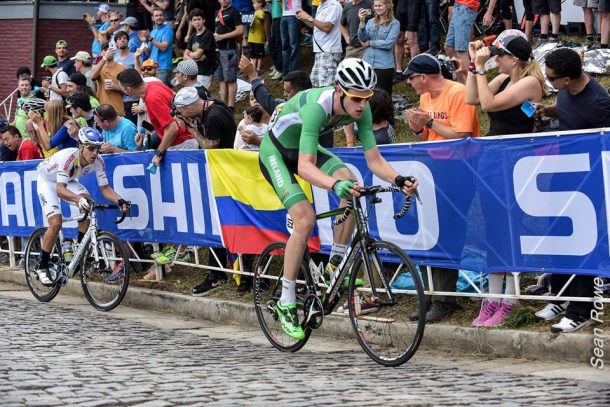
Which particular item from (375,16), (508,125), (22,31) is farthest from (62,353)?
(22,31)

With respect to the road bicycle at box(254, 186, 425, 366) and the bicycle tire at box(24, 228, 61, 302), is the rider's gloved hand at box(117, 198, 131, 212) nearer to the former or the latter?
the bicycle tire at box(24, 228, 61, 302)

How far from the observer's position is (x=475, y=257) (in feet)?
30.5

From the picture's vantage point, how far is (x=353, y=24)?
54.1 ft

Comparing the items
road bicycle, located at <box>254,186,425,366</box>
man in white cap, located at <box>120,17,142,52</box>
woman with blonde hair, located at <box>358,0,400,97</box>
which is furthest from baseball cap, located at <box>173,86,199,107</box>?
man in white cap, located at <box>120,17,142,52</box>

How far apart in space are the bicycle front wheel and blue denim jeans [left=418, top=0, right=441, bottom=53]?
22.0 ft

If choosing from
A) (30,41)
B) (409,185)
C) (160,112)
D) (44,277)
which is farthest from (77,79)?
(30,41)

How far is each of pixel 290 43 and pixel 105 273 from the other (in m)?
7.09

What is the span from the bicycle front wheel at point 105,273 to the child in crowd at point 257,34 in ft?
27.9

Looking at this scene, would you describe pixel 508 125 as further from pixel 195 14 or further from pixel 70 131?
pixel 195 14

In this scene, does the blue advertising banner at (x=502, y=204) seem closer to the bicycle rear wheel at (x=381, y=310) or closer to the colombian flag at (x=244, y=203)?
the colombian flag at (x=244, y=203)

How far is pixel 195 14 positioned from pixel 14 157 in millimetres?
3835

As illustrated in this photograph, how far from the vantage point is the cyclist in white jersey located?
12.9m

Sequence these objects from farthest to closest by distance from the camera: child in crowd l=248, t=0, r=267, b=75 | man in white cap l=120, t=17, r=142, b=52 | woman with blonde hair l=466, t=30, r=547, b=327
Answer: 1. man in white cap l=120, t=17, r=142, b=52
2. child in crowd l=248, t=0, r=267, b=75
3. woman with blonde hair l=466, t=30, r=547, b=327

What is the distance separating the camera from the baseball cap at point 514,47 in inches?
376
